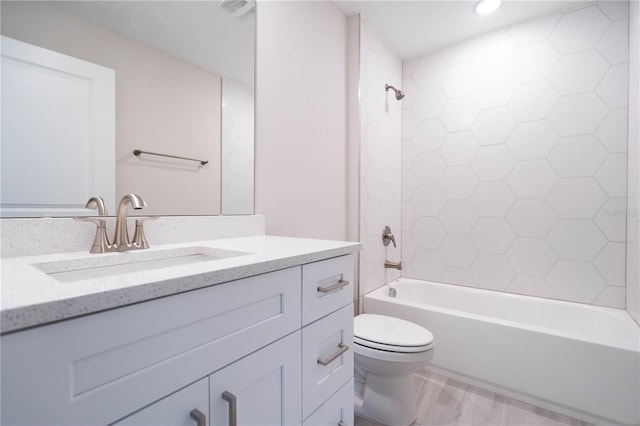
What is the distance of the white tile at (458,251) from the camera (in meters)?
2.28

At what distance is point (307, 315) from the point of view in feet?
2.73

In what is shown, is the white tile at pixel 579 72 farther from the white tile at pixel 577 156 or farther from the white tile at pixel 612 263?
the white tile at pixel 612 263

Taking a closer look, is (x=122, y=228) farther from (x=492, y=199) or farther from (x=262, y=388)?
(x=492, y=199)

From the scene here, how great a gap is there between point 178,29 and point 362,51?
129cm

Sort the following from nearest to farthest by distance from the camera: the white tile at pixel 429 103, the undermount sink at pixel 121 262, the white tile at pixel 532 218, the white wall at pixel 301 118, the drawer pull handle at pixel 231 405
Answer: the drawer pull handle at pixel 231 405 → the undermount sink at pixel 121 262 → the white wall at pixel 301 118 → the white tile at pixel 532 218 → the white tile at pixel 429 103

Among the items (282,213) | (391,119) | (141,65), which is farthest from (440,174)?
(141,65)

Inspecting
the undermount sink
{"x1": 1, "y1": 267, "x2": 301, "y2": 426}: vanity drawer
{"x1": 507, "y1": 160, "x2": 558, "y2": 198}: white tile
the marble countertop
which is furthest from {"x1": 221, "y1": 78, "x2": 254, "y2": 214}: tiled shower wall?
{"x1": 507, "y1": 160, "x2": 558, "y2": 198}: white tile

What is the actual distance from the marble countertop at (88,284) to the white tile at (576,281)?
1991 millimetres

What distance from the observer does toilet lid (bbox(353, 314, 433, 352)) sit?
137 cm

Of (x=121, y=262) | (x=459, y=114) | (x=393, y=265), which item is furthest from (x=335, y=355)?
(x=459, y=114)

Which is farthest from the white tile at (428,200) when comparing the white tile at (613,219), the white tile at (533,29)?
the white tile at (533,29)

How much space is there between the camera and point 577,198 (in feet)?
6.24

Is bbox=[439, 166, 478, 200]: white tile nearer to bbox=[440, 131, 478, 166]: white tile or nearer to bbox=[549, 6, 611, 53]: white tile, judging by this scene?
bbox=[440, 131, 478, 166]: white tile

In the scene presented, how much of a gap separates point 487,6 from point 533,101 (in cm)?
69
